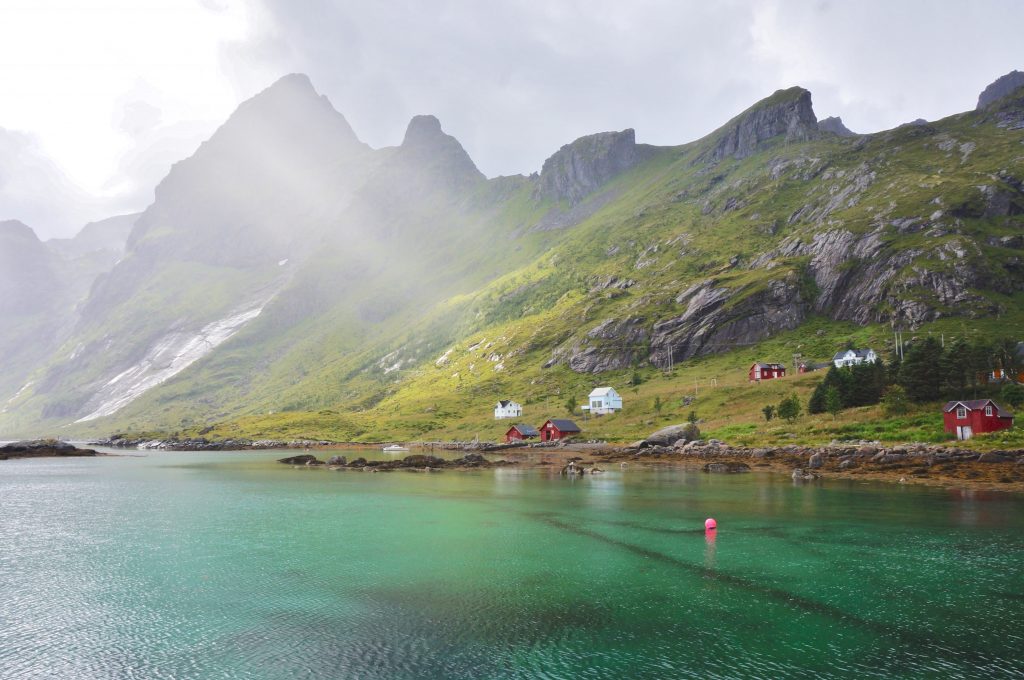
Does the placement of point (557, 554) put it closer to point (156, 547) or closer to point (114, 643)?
point (114, 643)

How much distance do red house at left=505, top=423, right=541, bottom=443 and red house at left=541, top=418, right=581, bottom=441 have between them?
110 inches

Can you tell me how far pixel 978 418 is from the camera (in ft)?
258

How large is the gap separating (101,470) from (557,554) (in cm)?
10730

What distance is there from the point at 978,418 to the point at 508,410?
4606 inches

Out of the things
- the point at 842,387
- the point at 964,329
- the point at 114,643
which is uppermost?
the point at 964,329

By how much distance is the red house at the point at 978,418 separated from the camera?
78562 millimetres

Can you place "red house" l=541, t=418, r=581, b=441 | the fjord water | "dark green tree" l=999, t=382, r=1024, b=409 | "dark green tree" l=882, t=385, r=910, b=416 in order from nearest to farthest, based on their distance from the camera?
the fjord water, "dark green tree" l=999, t=382, r=1024, b=409, "dark green tree" l=882, t=385, r=910, b=416, "red house" l=541, t=418, r=581, b=441

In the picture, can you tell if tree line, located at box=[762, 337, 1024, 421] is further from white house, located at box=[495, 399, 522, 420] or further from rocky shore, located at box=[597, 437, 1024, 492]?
white house, located at box=[495, 399, 522, 420]

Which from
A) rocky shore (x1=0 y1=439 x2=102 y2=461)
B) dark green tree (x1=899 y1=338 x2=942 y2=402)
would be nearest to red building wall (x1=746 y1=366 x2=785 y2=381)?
dark green tree (x1=899 y1=338 x2=942 y2=402)

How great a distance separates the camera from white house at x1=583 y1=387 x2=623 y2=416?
517 ft

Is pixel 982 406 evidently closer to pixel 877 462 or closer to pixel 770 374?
pixel 877 462

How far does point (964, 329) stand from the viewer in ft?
472

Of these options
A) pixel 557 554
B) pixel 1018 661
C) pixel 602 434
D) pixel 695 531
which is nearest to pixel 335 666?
pixel 557 554

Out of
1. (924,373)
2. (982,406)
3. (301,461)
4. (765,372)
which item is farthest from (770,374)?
(301,461)
